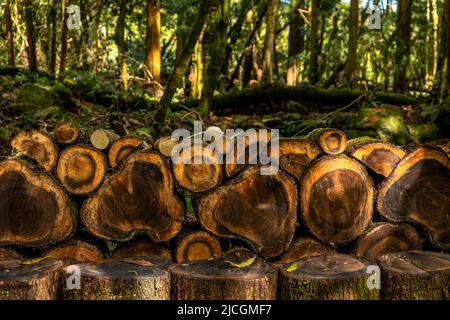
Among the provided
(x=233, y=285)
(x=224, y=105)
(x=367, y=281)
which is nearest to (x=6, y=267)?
(x=233, y=285)

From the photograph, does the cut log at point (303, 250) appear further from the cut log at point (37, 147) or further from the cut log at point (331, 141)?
the cut log at point (37, 147)

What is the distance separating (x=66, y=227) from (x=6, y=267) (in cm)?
57

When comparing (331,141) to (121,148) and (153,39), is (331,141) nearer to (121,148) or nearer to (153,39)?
(121,148)

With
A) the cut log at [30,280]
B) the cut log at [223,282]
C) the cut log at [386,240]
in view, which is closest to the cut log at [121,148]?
the cut log at [30,280]

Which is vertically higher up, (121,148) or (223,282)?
(121,148)

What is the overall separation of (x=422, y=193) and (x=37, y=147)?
253 cm

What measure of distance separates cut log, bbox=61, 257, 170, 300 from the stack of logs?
502 mm

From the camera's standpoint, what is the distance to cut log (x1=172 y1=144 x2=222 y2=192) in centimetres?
352

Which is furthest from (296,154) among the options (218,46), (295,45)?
(295,45)

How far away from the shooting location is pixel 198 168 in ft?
11.6

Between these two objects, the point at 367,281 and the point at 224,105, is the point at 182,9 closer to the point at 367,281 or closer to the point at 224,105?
the point at 224,105

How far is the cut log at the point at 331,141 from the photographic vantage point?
3555mm

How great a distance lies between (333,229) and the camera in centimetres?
366

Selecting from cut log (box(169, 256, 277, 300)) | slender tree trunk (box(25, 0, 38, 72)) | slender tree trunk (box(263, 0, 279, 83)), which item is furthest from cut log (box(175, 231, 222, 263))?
slender tree trunk (box(25, 0, 38, 72))
